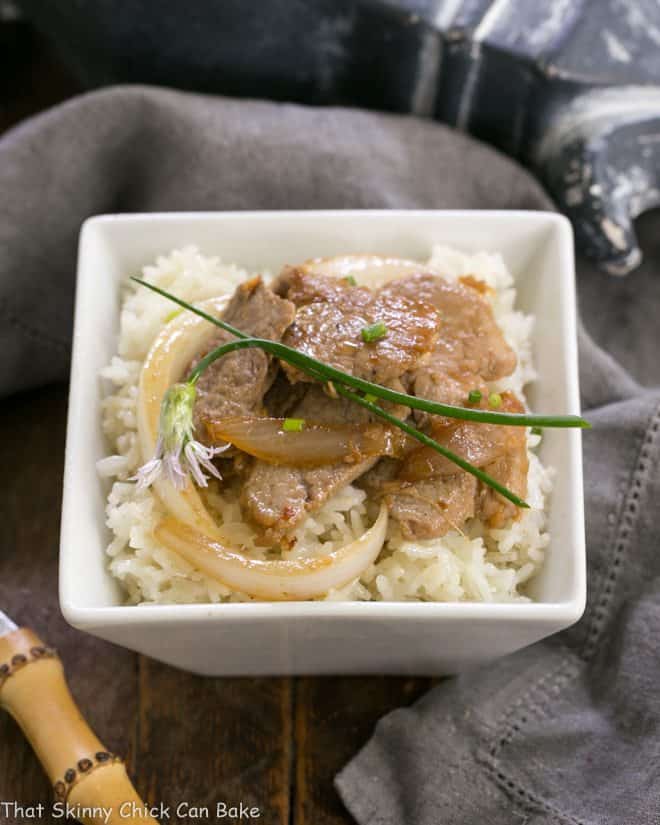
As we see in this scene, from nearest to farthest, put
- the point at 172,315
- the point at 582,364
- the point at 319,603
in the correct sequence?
the point at 319,603 → the point at 172,315 → the point at 582,364

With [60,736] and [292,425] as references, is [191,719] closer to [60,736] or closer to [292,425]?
[60,736]

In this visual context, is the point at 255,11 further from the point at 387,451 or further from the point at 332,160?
the point at 387,451

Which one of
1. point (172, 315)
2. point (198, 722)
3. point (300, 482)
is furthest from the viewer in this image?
point (198, 722)

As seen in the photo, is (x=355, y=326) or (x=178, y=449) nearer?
(x=178, y=449)

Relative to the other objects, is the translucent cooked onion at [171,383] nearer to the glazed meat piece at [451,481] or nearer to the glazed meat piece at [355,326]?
the glazed meat piece at [355,326]

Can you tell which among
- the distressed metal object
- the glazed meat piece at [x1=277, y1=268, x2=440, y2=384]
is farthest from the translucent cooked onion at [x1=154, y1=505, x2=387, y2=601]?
the distressed metal object

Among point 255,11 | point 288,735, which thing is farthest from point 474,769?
point 255,11

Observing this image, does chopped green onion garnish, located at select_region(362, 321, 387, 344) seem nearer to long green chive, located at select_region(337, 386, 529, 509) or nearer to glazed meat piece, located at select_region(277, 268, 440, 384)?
glazed meat piece, located at select_region(277, 268, 440, 384)

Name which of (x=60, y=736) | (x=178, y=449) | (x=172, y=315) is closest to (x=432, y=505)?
(x=178, y=449)
